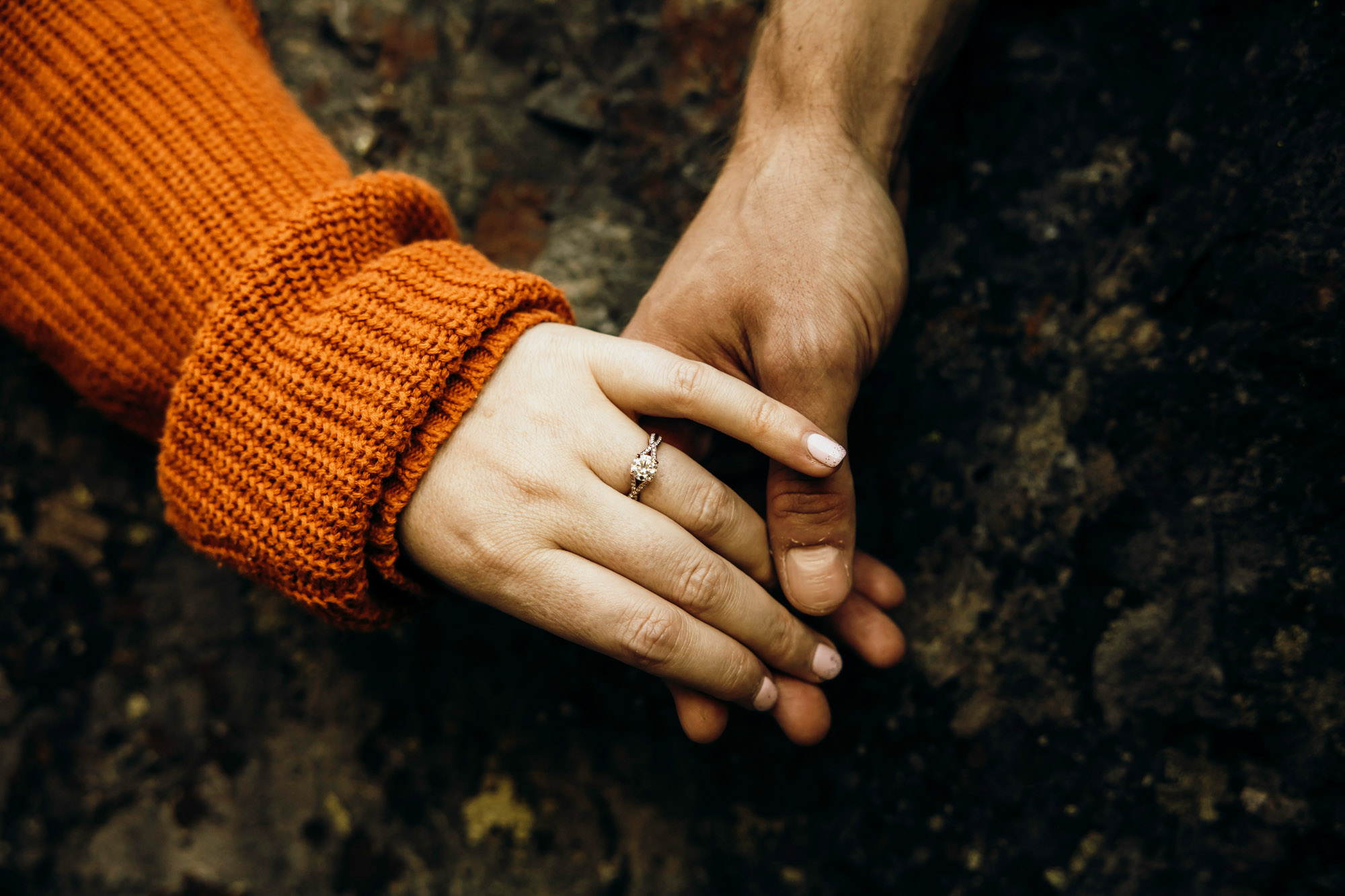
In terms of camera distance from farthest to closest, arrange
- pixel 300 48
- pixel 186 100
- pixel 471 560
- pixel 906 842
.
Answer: pixel 300 48
pixel 906 842
pixel 186 100
pixel 471 560

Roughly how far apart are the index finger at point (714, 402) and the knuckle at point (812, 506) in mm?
42

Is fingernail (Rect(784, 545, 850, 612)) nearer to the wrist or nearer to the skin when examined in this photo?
the skin

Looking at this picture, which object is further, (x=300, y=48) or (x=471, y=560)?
(x=300, y=48)

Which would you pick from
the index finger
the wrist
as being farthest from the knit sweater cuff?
the wrist

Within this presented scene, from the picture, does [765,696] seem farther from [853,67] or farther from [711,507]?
[853,67]

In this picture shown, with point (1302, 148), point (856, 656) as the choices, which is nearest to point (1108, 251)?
point (1302, 148)

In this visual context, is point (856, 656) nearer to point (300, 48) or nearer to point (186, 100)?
point (186, 100)

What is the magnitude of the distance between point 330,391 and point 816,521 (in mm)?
623

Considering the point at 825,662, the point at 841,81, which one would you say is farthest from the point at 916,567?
the point at 841,81

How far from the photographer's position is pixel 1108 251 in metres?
1.12

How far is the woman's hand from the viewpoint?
90cm

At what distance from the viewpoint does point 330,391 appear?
0.88 metres

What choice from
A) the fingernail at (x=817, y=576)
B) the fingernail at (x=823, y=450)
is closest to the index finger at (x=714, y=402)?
the fingernail at (x=823, y=450)

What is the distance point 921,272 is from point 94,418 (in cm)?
154
